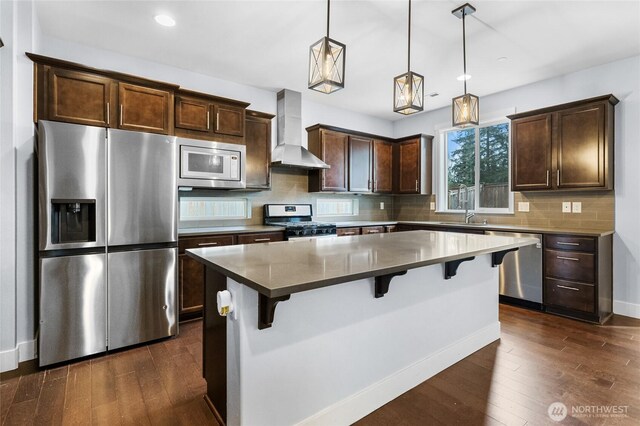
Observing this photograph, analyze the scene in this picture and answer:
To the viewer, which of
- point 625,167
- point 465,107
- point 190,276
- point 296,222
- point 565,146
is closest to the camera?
point 465,107

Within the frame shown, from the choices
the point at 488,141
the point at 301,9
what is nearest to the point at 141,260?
the point at 301,9

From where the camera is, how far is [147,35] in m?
2.97

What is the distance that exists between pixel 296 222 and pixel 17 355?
3021mm

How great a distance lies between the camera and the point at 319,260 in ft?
5.26

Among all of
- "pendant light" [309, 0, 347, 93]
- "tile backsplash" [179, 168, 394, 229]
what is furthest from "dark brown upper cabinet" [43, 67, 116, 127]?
"pendant light" [309, 0, 347, 93]

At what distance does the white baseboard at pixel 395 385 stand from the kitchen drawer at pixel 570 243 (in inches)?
56.2

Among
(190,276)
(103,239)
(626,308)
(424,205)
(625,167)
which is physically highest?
(625,167)

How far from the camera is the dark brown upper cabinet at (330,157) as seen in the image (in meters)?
4.66

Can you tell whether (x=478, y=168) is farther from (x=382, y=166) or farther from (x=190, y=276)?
(x=190, y=276)

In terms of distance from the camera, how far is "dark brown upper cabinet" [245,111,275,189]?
159 inches

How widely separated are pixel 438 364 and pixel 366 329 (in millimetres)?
814

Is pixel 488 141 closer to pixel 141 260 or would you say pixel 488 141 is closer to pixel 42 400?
pixel 141 260

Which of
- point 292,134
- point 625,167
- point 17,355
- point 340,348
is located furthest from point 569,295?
point 17,355

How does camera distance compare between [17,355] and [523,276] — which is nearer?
[17,355]
